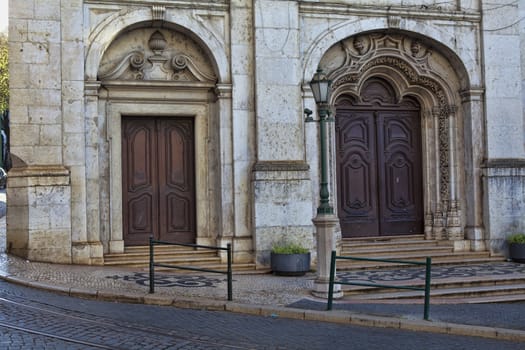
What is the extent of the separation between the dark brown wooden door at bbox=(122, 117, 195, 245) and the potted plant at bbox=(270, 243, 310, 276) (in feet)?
7.05

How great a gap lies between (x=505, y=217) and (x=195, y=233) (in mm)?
6918

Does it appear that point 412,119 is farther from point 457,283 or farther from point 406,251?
point 457,283

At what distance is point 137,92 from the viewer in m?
13.9

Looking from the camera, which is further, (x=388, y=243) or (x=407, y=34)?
(x=407, y=34)

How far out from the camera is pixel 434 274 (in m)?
13.1

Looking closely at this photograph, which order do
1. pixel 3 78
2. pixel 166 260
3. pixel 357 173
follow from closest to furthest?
1. pixel 166 260
2. pixel 357 173
3. pixel 3 78

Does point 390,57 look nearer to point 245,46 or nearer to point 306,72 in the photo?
point 306,72

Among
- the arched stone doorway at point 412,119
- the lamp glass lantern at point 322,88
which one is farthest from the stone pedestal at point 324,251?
the arched stone doorway at point 412,119

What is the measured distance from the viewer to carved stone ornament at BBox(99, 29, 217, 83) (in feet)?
45.4

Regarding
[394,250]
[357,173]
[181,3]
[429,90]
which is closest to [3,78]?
[181,3]

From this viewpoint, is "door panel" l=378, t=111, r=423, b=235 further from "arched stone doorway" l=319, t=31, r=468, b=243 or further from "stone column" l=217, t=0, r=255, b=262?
"stone column" l=217, t=0, r=255, b=262

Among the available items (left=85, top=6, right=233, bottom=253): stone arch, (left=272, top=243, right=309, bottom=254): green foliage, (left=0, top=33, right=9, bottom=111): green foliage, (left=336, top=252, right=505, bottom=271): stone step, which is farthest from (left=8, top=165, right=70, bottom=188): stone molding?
(left=0, top=33, right=9, bottom=111): green foliage

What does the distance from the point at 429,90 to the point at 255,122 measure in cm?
462

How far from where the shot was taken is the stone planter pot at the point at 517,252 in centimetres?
1482
